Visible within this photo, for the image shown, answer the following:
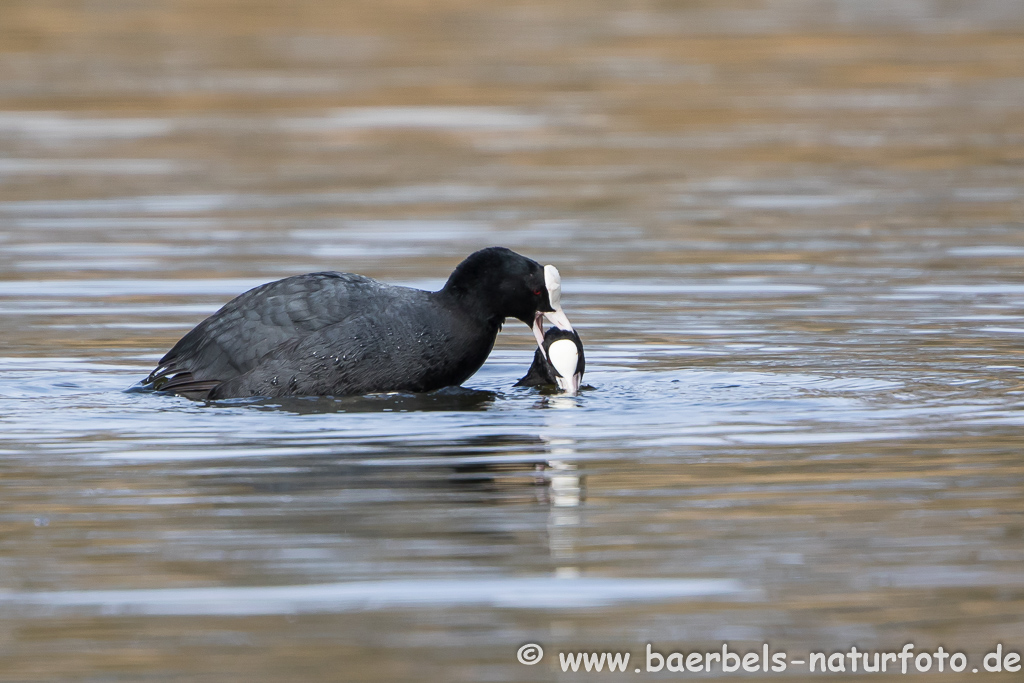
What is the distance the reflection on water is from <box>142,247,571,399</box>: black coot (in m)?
0.13

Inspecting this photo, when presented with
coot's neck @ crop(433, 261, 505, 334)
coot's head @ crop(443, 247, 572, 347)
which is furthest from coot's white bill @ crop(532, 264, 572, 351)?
coot's neck @ crop(433, 261, 505, 334)

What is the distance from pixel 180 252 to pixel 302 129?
6240mm

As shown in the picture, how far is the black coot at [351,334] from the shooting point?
853cm

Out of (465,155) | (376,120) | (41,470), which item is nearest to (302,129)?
(376,120)

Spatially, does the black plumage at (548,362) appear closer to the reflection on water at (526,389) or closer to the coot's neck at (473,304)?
the reflection on water at (526,389)

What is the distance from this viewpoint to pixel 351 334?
27.9ft

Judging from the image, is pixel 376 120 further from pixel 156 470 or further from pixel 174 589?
pixel 174 589

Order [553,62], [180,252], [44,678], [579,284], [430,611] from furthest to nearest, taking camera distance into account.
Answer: [553,62]
[180,252]
[579,284]
[430,611]
[44,678]

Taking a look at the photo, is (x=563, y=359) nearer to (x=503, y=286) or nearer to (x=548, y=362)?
(x=548, y=362)

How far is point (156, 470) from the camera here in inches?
279

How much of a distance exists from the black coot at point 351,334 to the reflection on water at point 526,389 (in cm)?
13

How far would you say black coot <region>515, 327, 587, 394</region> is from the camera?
8.49 metres

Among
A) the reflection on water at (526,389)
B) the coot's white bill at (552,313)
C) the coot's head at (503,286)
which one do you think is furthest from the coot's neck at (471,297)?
the reflection on water at (526,389)

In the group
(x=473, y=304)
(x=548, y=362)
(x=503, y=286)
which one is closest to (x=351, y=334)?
(x=473, y=304)
